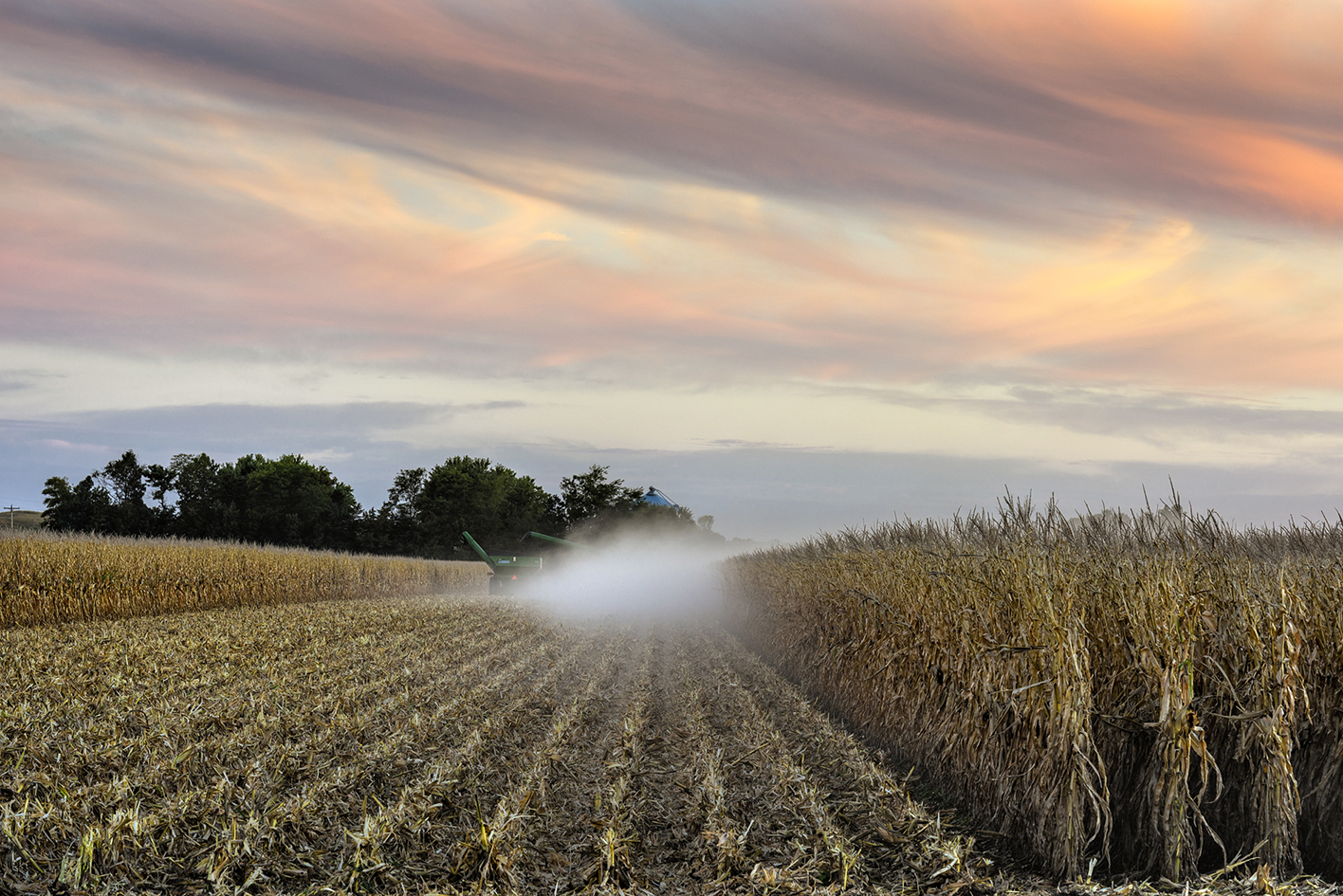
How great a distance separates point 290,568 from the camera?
90.2 ft

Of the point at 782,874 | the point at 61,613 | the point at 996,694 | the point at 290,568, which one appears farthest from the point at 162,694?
the point at 290,568

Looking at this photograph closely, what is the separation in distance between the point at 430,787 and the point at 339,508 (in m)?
67.0

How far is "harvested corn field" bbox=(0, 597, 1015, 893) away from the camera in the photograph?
560 cm

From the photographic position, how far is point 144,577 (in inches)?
807

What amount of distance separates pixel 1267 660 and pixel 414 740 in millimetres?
7070

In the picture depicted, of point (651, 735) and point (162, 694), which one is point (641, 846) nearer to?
point (651, 735)

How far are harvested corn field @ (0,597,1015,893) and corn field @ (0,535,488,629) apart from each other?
644 centimetres

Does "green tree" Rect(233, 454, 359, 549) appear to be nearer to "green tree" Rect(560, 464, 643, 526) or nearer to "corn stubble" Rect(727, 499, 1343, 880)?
"green tree" Rect(560, 464, 643, 526)

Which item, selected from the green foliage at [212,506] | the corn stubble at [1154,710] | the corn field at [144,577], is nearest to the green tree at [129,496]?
the green foliage at [212,506]

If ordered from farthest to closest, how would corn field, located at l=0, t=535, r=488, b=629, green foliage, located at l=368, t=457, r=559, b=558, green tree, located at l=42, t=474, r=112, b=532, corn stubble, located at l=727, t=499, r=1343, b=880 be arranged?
1. green foliage, located at l=368, t=457, r=559, b=558
2. green tree, located at l=42, t=474, r=112, b=532
3. corn field, located at l=0, t=535, r=488, b=629
4. corn stubble, located at l=727, t=499, r=1343, b=880

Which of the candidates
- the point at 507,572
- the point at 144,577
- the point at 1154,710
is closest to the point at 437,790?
the point at 1154,710

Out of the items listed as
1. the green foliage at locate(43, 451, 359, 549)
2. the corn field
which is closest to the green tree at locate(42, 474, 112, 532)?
the green foliage at locate(43, 451, 359, 549)

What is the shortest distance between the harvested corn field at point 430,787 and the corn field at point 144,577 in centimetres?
644

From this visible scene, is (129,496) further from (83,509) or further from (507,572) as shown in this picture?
(507,572)
